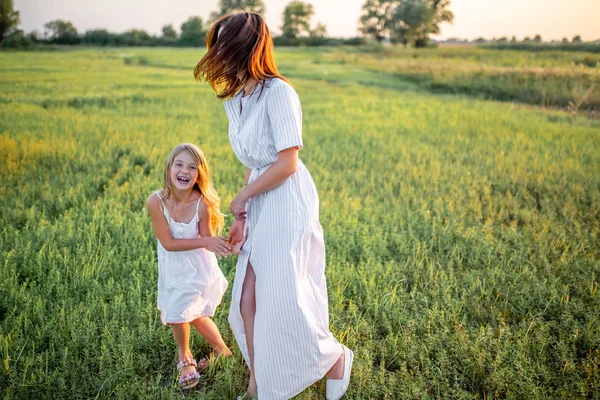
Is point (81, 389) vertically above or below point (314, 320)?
below

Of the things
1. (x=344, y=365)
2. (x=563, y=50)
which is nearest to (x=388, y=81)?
(x=563, y=50)

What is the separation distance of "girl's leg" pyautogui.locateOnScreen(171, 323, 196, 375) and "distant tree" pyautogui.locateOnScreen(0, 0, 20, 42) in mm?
8400

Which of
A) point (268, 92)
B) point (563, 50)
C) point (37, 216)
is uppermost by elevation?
point (563, 50)

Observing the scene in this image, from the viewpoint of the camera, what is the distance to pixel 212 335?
2.38 metres

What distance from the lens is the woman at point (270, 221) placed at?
171 centimetres

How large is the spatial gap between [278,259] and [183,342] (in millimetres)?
825

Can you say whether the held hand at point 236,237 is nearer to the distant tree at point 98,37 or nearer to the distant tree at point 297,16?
the distant tree at point 98,37

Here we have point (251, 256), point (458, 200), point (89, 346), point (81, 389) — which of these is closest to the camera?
point (251, 256)

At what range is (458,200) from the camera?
4875 mm

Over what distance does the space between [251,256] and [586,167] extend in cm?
572

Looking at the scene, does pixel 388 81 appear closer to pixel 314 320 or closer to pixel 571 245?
pixel 571 245

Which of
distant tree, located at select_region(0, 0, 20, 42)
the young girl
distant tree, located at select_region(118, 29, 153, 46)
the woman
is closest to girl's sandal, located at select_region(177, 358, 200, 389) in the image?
the young girl

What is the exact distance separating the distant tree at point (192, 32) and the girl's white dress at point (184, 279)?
30418mm

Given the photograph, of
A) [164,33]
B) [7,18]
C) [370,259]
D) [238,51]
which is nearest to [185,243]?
[238,51]
